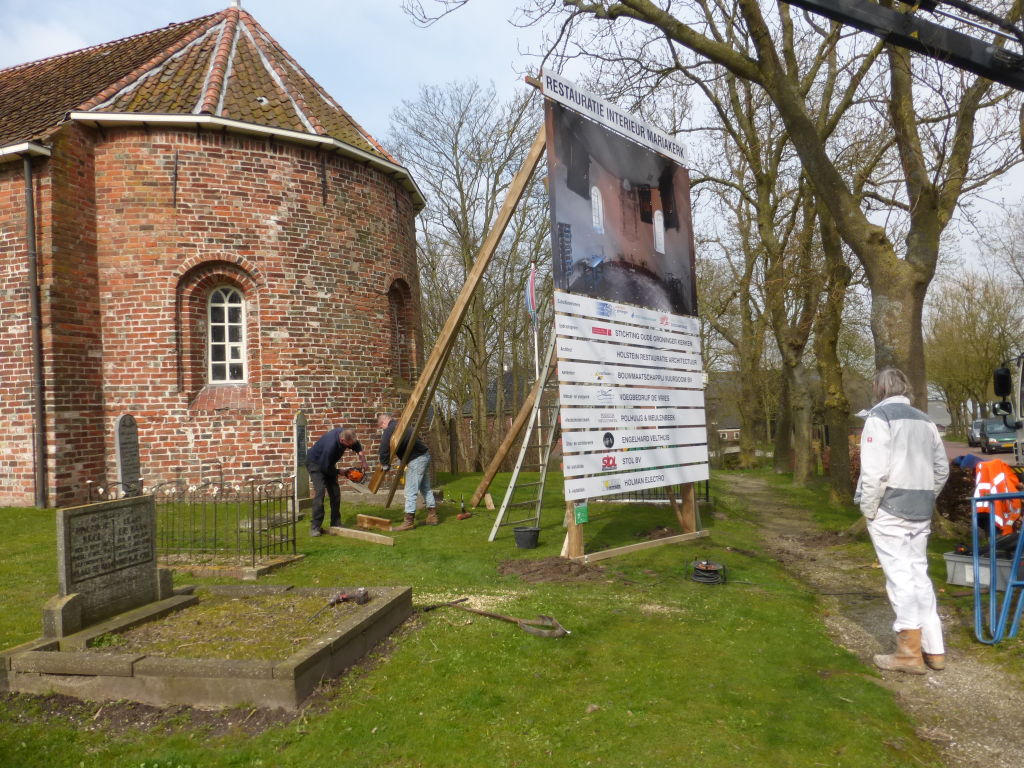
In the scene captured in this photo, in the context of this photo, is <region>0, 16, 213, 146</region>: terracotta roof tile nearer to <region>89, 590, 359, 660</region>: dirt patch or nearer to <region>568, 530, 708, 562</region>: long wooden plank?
<region>89, 590, 359, 660</region>: dirt patch

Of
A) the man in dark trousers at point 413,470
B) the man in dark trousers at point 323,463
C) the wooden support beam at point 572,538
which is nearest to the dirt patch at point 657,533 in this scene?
the wooden support beam at point 572,538

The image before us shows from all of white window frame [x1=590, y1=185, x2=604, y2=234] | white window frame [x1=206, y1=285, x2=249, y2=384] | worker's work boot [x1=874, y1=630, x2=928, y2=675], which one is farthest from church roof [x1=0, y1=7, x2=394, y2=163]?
worker's work boot [x1=874, y1=630, x2=928, y2=675]

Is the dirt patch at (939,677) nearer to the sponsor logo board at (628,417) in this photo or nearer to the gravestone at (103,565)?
the sponsor logo board at (628,417)

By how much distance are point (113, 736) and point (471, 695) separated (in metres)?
2.13

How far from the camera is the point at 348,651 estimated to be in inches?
201

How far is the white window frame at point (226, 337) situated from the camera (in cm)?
1377

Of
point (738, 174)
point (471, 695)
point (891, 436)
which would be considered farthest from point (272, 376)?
point (738, 174)

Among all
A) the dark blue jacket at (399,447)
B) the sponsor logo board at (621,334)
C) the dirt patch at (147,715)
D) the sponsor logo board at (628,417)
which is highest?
the sponsor logo board at (621,334)

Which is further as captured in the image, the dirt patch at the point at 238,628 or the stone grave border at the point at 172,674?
the dirt patch at the point at 238,628

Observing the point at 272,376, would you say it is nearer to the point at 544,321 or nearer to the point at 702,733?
the point at 702,733

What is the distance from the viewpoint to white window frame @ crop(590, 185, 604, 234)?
9062 mm

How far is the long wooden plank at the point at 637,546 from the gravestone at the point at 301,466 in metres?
5.71

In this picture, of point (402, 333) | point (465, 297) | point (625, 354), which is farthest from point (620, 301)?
point (402, 333)

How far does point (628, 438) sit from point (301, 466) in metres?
6.24
